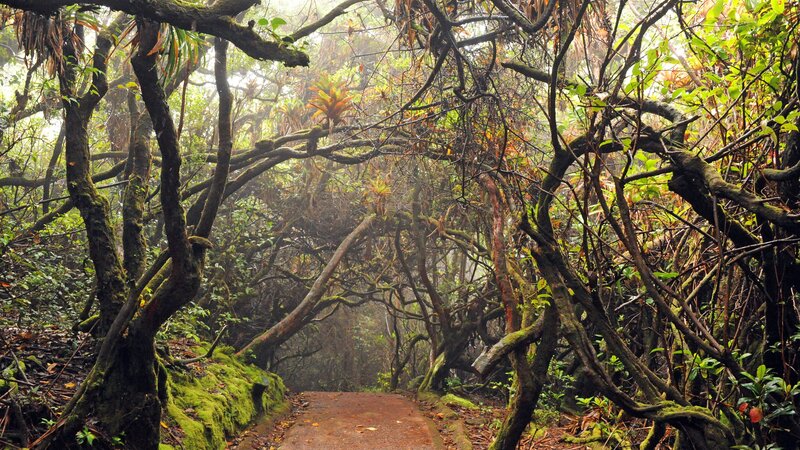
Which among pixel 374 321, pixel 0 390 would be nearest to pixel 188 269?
pixel 0 390

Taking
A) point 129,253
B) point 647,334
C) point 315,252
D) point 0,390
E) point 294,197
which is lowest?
point 0,390

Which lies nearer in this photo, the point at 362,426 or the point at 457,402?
the point at 362,426

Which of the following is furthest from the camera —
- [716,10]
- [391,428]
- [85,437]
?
[391,428]

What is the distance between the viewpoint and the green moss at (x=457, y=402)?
8867mm

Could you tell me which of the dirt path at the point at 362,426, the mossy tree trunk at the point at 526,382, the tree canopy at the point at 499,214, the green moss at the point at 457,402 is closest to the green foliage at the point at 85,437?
the tree canopy at the point at 499,214

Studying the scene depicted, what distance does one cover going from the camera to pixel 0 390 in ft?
12.9

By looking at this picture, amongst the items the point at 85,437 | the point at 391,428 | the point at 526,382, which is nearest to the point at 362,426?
the point at 391,428

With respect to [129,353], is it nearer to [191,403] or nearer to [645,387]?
[191,403]

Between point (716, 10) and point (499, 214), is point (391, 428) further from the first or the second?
point (716, 10)

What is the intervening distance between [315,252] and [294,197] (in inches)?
55.5

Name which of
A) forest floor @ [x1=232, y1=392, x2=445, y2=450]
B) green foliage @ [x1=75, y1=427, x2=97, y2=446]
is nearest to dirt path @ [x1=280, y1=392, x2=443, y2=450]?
forest floor @ [x1=232, y1=392, x2=445, y2=450]

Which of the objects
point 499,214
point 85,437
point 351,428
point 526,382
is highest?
point 499,214

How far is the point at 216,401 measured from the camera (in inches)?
262

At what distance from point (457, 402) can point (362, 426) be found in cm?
179
